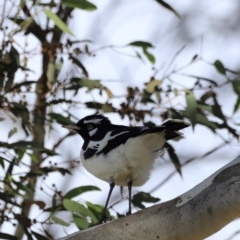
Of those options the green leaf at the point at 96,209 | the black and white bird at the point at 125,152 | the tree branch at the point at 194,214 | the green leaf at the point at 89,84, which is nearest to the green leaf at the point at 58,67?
the green leaf at the point at 89,84

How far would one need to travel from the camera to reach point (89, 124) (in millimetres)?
3609

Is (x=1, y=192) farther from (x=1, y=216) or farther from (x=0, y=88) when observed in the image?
(x=0, y=88)

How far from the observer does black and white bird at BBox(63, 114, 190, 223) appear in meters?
3.08

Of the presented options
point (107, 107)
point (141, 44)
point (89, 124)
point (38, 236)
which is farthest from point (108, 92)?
point (38, 236)

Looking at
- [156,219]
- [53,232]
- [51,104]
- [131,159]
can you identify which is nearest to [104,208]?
[131,159]

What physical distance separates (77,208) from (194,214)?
46.2 inches

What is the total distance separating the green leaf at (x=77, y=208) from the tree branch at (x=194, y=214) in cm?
85

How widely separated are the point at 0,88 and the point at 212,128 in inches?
39.7

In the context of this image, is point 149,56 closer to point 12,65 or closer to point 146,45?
point 146,45

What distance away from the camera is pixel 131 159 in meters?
3.15

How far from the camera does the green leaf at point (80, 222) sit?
3.46m

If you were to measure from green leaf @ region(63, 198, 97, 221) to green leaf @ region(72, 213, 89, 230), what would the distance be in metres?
0.03

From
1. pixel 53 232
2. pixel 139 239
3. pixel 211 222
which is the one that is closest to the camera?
pixel 211 222

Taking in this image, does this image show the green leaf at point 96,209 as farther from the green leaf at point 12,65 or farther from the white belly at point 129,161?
the green leaf at point 12,65
